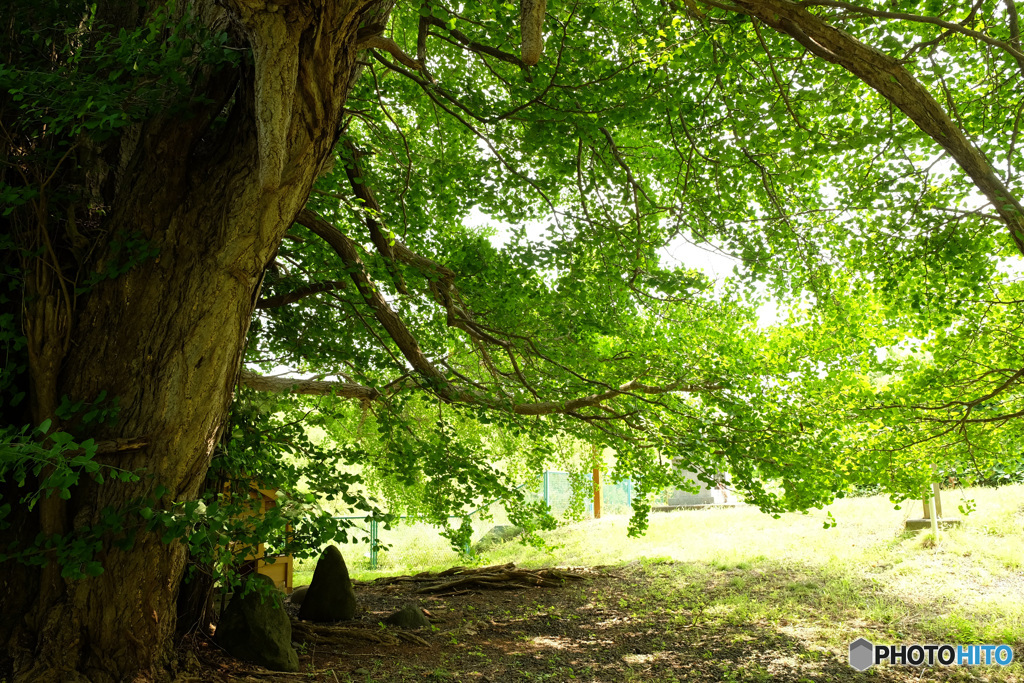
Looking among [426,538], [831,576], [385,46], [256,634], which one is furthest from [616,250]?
[426,538]

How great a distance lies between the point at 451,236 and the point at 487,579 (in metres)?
5.79

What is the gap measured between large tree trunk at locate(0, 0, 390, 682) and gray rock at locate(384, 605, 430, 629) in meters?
3.64

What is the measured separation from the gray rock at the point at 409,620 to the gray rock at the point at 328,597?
0.50 meters

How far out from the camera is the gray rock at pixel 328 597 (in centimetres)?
741

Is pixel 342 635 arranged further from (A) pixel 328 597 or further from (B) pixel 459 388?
(B) pixel 459 388

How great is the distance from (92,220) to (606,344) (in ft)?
18.9

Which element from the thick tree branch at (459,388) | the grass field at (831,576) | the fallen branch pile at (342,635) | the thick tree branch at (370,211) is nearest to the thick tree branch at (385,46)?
the thick tree branch at (370,211)

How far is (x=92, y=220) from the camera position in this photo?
4211 millimetres

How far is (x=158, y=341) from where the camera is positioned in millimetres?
3764

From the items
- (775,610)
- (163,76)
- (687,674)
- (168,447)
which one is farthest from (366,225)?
(775,610)

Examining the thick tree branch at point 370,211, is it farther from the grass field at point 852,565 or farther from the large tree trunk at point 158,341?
the grass field at point 852,565

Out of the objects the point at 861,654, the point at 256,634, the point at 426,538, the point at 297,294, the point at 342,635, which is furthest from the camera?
the point at 426,538

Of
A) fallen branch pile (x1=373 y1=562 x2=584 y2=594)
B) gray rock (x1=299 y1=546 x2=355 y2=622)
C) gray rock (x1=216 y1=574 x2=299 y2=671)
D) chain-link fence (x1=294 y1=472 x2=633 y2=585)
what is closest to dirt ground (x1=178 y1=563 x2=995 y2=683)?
gray rock (x1=216 y1=574 x2=299 y2=671)

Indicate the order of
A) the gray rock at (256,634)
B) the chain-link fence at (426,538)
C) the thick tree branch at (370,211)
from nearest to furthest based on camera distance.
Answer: the gray rock at (256,634) → the thick tree branch at (370,211) → the chain-link fence at (426,538)
